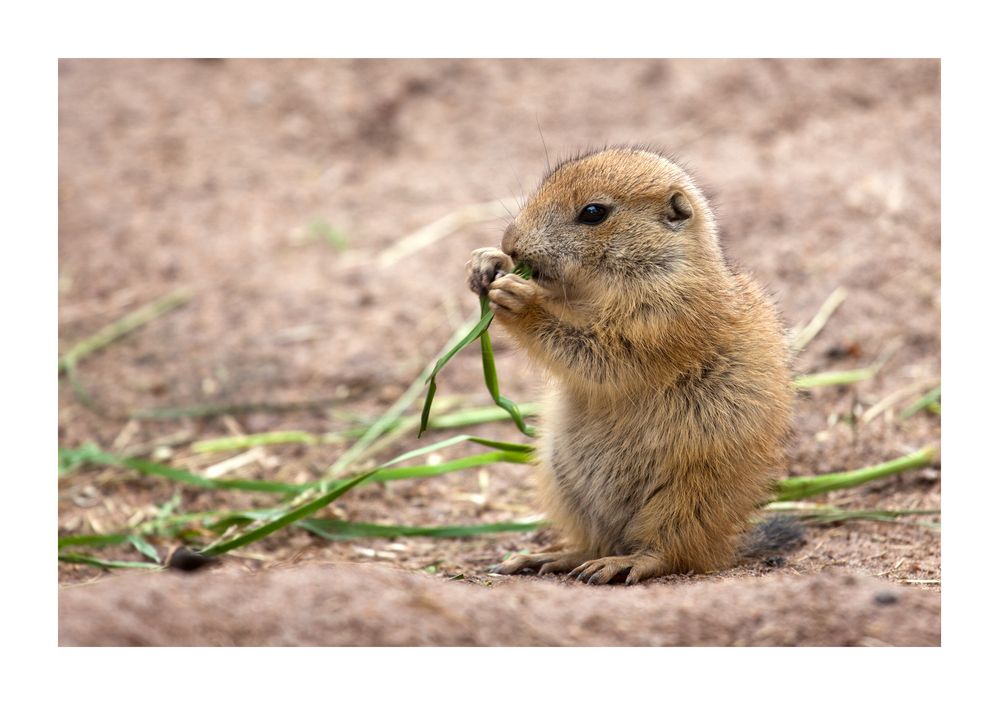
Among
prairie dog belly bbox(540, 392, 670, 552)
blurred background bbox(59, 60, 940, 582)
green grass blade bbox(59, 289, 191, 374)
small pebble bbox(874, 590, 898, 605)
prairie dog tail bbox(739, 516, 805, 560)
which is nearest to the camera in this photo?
small pebble bbox(874, 590, 898, 605)

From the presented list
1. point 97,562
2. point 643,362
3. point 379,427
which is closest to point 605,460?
point 643,362

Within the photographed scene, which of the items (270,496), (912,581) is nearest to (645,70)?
(270,496)

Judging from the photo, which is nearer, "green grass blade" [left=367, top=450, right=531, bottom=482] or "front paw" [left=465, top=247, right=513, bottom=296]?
"front paw" [left=465, top=247, right=513, bottom=296]

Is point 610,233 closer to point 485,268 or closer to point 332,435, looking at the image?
point 485,268

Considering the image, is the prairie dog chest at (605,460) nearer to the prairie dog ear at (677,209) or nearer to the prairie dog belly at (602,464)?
the prairie dog belly at (602,464)

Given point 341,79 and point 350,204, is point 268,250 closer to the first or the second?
point 350,204

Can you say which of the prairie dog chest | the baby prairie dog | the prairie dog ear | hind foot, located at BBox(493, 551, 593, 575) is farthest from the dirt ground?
the prairie dog ear

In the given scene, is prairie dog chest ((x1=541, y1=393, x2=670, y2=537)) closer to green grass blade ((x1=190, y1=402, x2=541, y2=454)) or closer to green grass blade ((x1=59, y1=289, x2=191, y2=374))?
green grass blade ((x1=190, y1=402, x2=541, y2=454))
